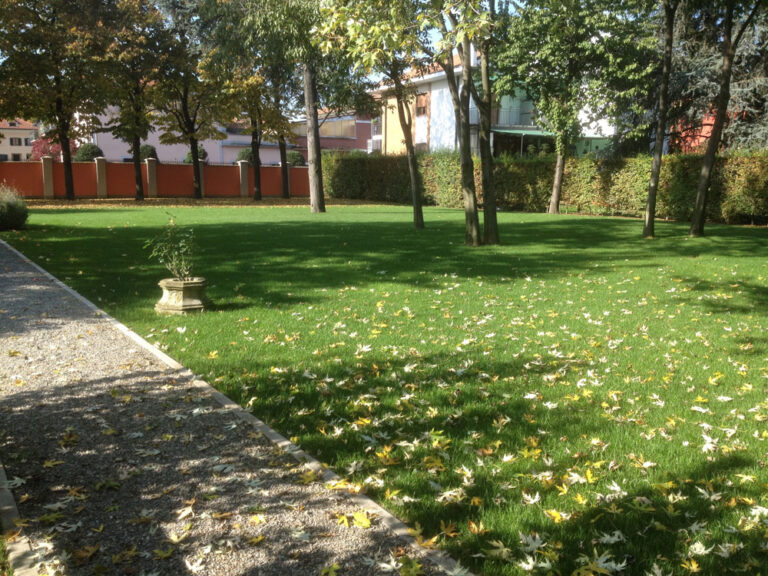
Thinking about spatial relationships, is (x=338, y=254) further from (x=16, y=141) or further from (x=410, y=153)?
(x=16, y=141)

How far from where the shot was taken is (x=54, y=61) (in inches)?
1076

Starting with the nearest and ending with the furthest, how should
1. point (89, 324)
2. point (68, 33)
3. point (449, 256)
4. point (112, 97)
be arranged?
point (89, 324) → point (449, 256) → point (68, 33) → point (112, 97)

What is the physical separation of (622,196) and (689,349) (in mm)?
20073

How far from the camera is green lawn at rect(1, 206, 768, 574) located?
3.15m

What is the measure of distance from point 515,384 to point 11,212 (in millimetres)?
16075

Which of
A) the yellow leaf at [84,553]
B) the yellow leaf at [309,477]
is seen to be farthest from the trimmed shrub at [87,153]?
the yellow leaf at [84,553]

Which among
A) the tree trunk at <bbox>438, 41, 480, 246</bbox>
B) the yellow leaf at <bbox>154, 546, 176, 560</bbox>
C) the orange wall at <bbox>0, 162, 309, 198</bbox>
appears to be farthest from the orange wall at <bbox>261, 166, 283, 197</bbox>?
the yellow leaf at <bbox>154, 546, 176, 560</bbox>

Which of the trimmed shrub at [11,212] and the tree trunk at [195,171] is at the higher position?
the tree trunk at [195,171]

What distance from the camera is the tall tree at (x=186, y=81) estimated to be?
Result: 3234 cm

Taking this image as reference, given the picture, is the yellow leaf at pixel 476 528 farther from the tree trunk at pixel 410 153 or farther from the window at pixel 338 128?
the window at pixel 338 128

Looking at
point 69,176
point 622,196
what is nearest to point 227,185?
point 69,176

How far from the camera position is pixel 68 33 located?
90.9ft

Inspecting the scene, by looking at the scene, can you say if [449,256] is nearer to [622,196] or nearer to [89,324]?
[89,324]

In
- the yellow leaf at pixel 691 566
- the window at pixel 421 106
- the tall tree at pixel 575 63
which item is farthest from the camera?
the window at pixel 421 106
